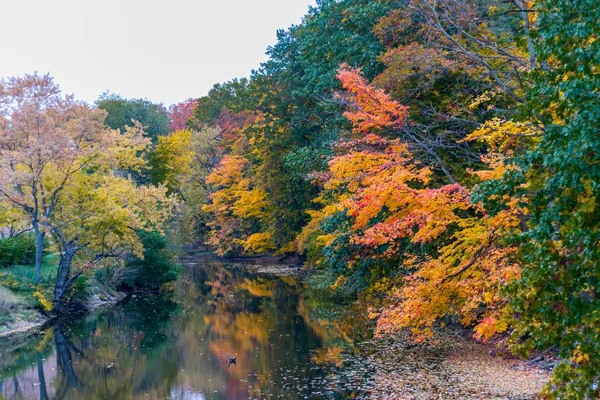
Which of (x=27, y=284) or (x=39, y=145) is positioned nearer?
(x=39, y=145)

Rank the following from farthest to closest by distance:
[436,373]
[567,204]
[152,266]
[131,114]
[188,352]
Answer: [131,114] < [152,266] < [188,352] < [436,373] < [567,204]

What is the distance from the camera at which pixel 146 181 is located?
152 ft

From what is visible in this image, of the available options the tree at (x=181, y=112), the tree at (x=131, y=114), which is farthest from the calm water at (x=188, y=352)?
the tree at (x=181, y=112)

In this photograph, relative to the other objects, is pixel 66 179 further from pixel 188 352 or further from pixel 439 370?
pixel 439 370

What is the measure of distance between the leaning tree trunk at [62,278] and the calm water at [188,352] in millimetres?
1173

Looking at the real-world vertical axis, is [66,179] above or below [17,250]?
above

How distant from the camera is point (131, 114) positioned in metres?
48.7

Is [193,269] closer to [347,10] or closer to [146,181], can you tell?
[146,181]

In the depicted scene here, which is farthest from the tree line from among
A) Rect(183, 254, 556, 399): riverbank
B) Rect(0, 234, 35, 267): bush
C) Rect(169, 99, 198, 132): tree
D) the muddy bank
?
Rect(169, 99, 198, 132): tree

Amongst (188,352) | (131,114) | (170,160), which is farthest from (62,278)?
(131,114)

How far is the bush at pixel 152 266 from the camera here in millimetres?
29281

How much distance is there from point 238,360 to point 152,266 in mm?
14513

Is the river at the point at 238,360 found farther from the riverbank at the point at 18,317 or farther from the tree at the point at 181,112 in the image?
the tree at the point at 181,112

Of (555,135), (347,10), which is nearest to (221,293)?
(347,10)
